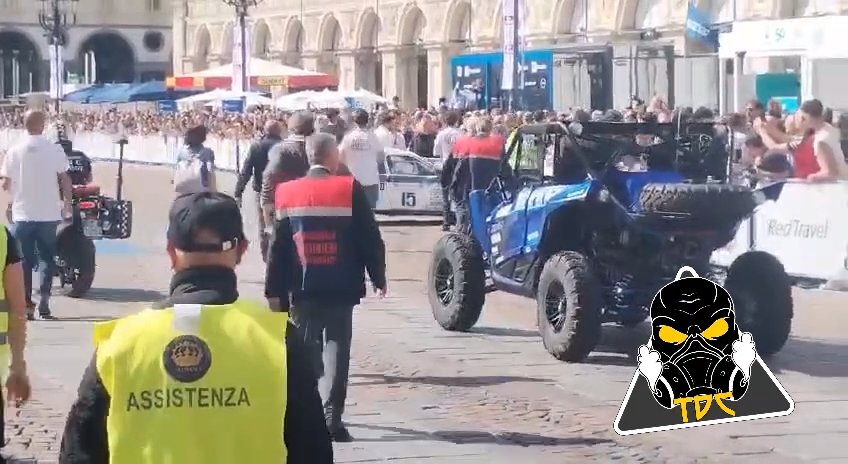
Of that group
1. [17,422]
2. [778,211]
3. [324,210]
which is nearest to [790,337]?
[778,211]

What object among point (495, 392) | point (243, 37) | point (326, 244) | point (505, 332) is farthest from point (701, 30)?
point (326, 244)

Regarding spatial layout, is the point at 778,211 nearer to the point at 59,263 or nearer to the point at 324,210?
the point at 59,263

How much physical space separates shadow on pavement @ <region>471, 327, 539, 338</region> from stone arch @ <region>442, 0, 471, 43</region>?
36.9m

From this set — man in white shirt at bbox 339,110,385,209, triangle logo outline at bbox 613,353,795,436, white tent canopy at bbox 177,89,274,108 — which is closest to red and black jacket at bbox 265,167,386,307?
triangle logo outline at bbox 613,353,795,436

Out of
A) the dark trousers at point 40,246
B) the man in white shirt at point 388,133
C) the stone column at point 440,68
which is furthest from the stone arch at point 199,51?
the dark trousers at point 40,246

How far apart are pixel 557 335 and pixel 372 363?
125 cm

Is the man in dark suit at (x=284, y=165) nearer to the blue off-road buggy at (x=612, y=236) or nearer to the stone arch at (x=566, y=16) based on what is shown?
the blue off-road buggy at (x=612, y=236)

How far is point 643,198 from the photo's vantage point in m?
10.3

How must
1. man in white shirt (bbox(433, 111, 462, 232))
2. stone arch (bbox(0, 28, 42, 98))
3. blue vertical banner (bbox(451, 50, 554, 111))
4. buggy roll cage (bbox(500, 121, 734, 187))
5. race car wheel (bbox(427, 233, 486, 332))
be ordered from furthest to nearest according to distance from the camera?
stone arch (bbox(0, 28, 42, 98)), blue vertical banner (bbox(451, 50, 554, 111)), man in white shirt (bbox(433, 111, 462, 232)), race car wheel (bbox(427, 233, 486, 332)), buggy roll cage (bbox(500, 121, 734, 187))

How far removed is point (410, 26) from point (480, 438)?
45.1 m

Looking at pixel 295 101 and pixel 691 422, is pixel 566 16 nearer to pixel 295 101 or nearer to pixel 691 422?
pixel 295 101

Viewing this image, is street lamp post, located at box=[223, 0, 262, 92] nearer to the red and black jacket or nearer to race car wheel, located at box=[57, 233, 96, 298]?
race car wheel, located at box=[57, 233, 96, 298]

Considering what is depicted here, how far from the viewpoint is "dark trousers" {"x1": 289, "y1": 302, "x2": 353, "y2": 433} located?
775 cm

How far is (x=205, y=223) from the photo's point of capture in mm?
3492
